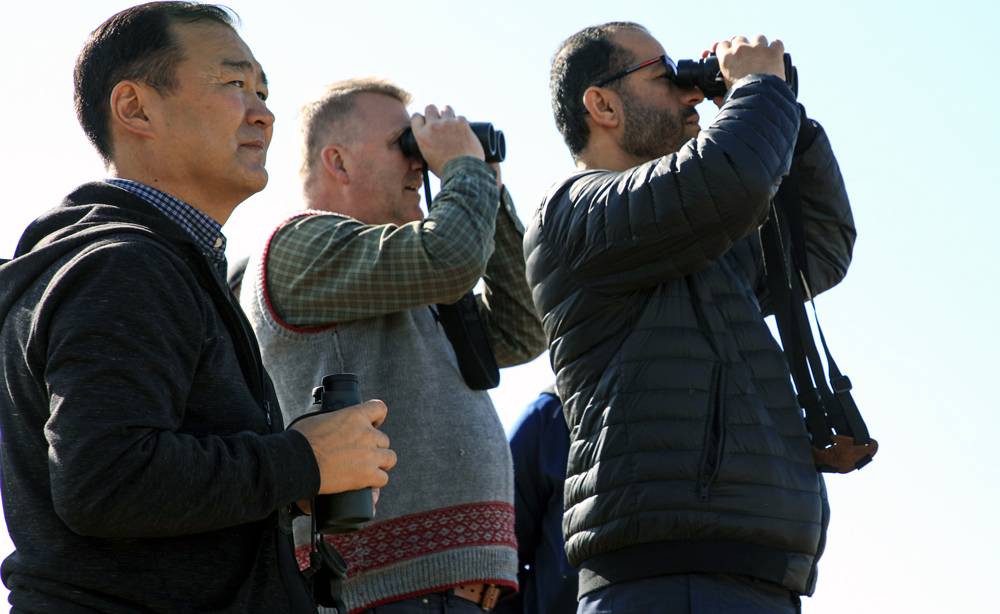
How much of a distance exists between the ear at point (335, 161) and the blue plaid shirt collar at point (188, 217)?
5.44 ft

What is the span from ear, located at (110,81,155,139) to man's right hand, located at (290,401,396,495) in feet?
2.46

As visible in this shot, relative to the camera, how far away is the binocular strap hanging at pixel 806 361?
360cm

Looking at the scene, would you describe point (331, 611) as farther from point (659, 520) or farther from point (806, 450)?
point (806, 450)

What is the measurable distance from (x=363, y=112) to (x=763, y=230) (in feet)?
4.79

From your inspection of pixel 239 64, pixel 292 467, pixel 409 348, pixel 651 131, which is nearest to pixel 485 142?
pixel 651 131

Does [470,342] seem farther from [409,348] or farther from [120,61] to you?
[120,61]

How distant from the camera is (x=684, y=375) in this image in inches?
136

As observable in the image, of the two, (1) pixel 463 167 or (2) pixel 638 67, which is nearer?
(2) pixel 638 67

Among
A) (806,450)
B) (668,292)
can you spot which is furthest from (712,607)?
(668,292)

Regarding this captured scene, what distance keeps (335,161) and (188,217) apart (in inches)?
68.7

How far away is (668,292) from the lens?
3629 millimetres

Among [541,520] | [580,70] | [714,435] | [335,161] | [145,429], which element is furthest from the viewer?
[541,520]

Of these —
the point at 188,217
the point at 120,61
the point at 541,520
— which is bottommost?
the point at 541,520

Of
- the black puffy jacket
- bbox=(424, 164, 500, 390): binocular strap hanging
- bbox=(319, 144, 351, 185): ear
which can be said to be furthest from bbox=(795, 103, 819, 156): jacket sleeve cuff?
bbox=(319, 144, 351, 185): ear
